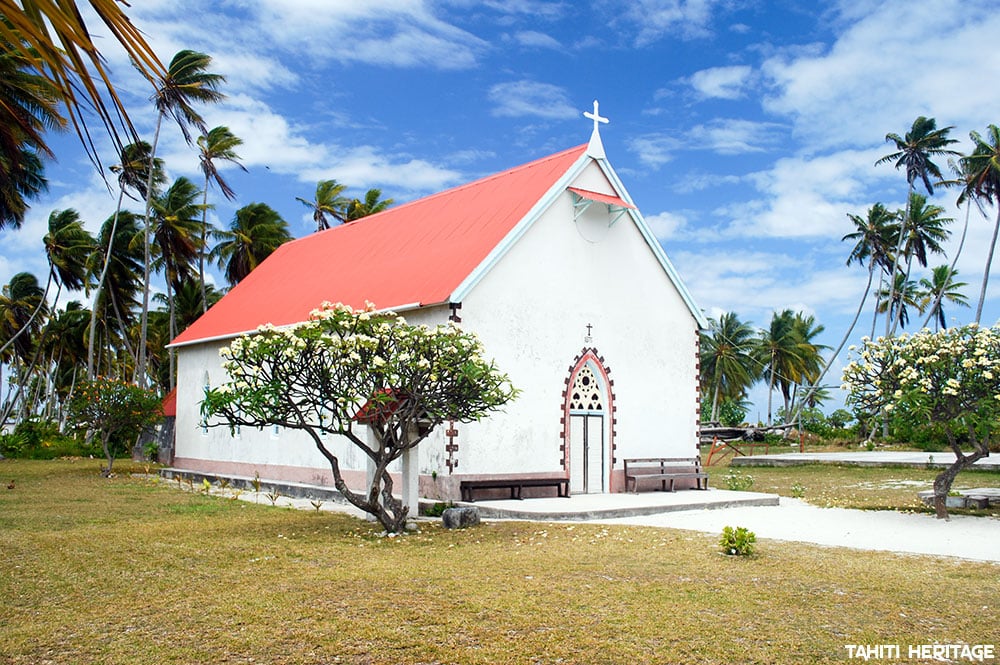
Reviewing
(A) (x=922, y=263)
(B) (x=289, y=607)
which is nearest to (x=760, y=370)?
(A) (x=922, y=263)

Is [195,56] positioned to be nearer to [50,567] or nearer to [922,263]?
[50,567]

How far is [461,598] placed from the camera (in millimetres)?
9203

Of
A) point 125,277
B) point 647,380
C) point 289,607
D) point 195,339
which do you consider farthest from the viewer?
point 125,277

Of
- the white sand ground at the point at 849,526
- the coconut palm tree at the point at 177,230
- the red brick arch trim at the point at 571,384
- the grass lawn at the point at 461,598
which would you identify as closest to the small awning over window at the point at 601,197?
the red brick arch trim at the point at 571,384

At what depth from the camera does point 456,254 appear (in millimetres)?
20766

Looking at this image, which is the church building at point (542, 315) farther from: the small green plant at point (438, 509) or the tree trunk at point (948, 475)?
the tree trunk at point (948, 475)

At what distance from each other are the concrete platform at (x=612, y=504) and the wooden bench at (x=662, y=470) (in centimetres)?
41

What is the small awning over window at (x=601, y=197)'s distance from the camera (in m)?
21.2

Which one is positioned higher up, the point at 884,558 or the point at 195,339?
the point at 195,339

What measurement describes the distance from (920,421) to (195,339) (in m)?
21.8

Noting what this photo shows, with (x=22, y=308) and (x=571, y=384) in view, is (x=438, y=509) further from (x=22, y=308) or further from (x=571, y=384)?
(x=22, y=308)

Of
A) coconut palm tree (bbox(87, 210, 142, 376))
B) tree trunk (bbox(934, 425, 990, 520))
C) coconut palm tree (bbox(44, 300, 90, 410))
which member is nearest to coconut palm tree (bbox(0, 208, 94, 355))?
coconut palm tree (bbox(87, 210, 142, 376))

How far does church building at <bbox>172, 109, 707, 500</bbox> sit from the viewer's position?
63.7 ft

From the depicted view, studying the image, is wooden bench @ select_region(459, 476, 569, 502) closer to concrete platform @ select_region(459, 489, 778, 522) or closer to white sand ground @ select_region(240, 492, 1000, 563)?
concrete platform @ select_region(459, 489, 778, 522)
